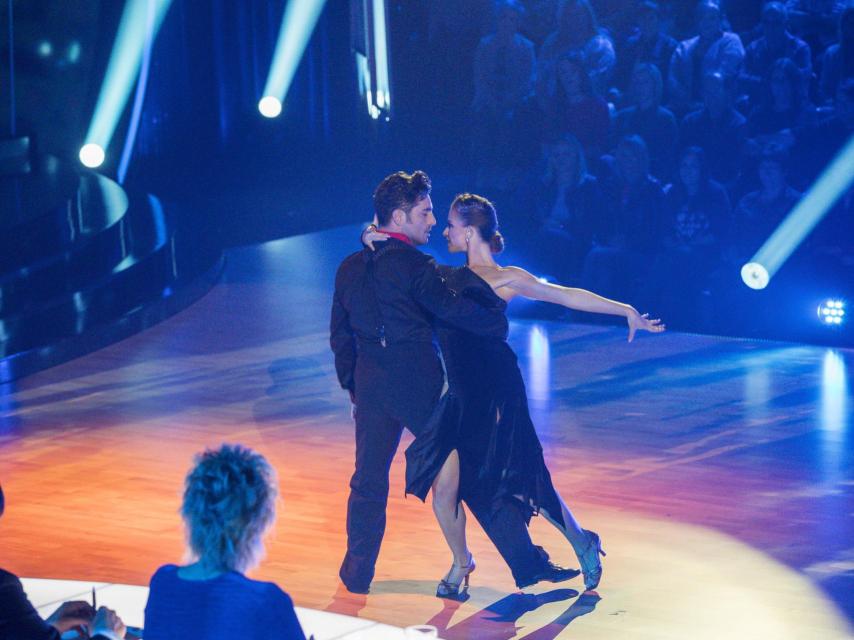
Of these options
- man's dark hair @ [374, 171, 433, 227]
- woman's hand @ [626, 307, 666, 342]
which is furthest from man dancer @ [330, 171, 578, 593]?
woman's hand @ [626, 307, 666, 342]

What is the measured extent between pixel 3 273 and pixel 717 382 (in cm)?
513

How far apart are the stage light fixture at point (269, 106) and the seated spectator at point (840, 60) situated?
667cm

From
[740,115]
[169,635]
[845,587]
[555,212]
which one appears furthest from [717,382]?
[169,635]

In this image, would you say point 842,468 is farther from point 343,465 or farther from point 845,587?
point 343,465

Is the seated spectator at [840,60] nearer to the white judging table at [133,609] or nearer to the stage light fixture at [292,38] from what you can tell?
the white judging table at [133,609]

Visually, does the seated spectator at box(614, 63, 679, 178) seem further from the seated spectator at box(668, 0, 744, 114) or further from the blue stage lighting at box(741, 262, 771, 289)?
the blue stage lighting at box(741, 262, 771, 289)

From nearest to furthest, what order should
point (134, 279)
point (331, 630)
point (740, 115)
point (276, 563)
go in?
point (331, 630), point (276, 563), point (740, 115), point (134, 279)

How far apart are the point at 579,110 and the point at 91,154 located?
5.47m

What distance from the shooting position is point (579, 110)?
404 inches

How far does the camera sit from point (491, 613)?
13.8 feet

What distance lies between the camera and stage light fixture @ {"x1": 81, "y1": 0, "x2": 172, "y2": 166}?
1338 cm

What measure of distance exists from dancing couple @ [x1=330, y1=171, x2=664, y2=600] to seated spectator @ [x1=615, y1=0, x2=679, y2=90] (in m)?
5.76

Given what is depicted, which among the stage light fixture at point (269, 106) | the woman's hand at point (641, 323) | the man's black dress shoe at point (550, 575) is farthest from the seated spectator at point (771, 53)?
Answer: the stage light fixture at point (269, 106)

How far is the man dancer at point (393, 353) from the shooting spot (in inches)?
166
